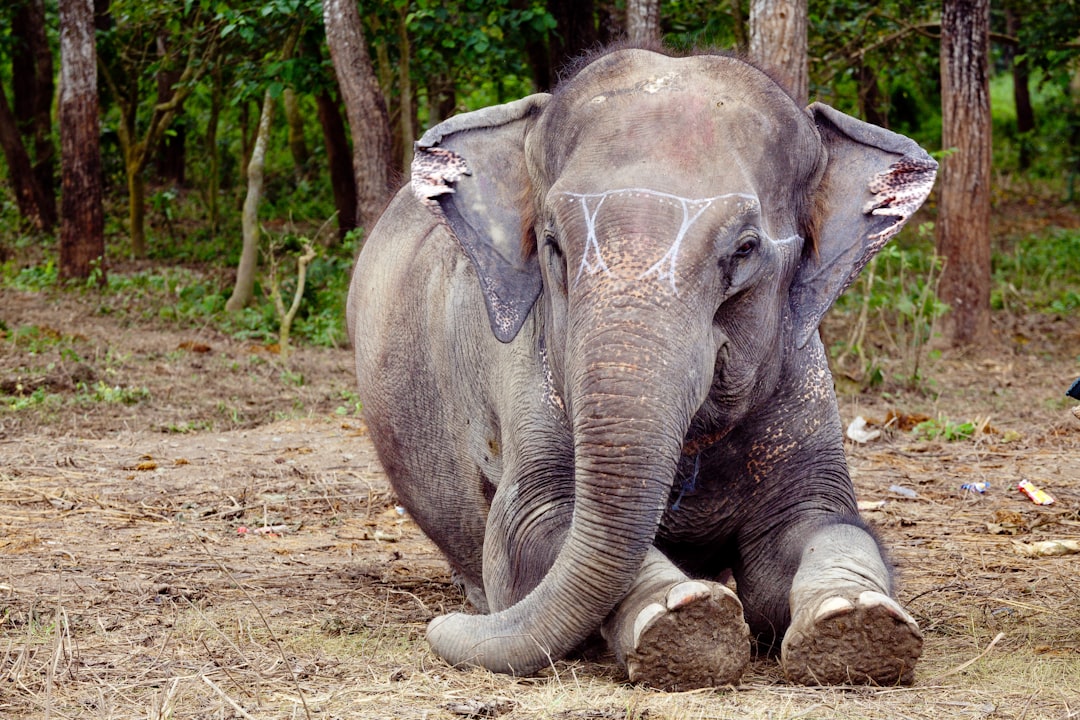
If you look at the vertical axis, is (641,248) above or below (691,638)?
above

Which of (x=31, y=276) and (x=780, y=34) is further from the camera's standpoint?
(x=31, y=276)

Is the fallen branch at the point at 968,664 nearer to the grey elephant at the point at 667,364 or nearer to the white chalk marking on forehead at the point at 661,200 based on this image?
the grey elephant at the point at 667,364

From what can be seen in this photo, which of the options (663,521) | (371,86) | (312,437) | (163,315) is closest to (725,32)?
(371,86)

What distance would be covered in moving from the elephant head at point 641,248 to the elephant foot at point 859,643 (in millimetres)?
437

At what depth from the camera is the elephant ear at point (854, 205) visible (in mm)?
3705

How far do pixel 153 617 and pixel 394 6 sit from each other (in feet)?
27.7

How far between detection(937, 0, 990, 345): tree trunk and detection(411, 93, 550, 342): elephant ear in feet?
23.7

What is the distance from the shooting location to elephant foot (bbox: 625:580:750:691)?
120 inches

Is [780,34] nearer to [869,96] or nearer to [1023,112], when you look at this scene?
[869,96]

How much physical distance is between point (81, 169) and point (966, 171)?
7.90m

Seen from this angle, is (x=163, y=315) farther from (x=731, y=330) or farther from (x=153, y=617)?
(x=731, y=330)

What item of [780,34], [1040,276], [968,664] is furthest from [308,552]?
[1040,276]

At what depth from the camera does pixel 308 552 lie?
Result: 5512 mm

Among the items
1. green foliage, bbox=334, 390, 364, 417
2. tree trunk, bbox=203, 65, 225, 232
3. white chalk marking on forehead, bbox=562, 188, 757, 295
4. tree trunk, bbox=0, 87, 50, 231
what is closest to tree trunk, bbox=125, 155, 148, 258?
tree trunk, bbox=203, 65, 225, 232
